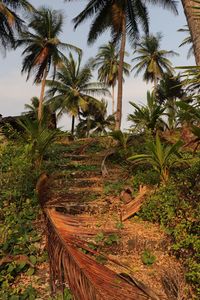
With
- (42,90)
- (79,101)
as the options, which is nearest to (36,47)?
(42,90)

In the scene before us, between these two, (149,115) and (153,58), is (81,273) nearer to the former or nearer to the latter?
(149,115)

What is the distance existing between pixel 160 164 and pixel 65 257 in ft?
10.6

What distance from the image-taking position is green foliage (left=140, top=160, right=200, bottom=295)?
3.36 metres

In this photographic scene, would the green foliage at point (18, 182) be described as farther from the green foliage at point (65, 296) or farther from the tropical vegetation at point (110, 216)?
the green foliage at point (65, 296)

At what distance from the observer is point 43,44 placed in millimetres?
22844

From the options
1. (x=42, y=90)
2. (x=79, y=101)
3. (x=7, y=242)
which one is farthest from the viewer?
(x=79, y=101)

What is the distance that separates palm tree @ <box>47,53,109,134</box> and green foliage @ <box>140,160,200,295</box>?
810 inches

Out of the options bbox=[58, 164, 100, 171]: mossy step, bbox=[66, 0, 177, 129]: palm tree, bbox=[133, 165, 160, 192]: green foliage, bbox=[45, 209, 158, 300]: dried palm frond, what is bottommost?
bbox=[45, 209, 158, 300]: dried palm frond

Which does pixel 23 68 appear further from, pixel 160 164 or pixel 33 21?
pixel 160 164

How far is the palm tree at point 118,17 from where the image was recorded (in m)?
15.8

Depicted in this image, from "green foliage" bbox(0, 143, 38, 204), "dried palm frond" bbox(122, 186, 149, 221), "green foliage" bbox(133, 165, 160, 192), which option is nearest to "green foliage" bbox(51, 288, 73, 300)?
"dried palm frond" bbox(122, 186, 149, 221)

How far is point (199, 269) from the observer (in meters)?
3.04

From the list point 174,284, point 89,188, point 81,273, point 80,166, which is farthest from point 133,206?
point 80,166

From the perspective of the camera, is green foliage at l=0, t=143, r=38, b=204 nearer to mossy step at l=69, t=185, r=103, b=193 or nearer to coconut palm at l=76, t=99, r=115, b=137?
mossy step at l=69, t=185, r=103, b=193
